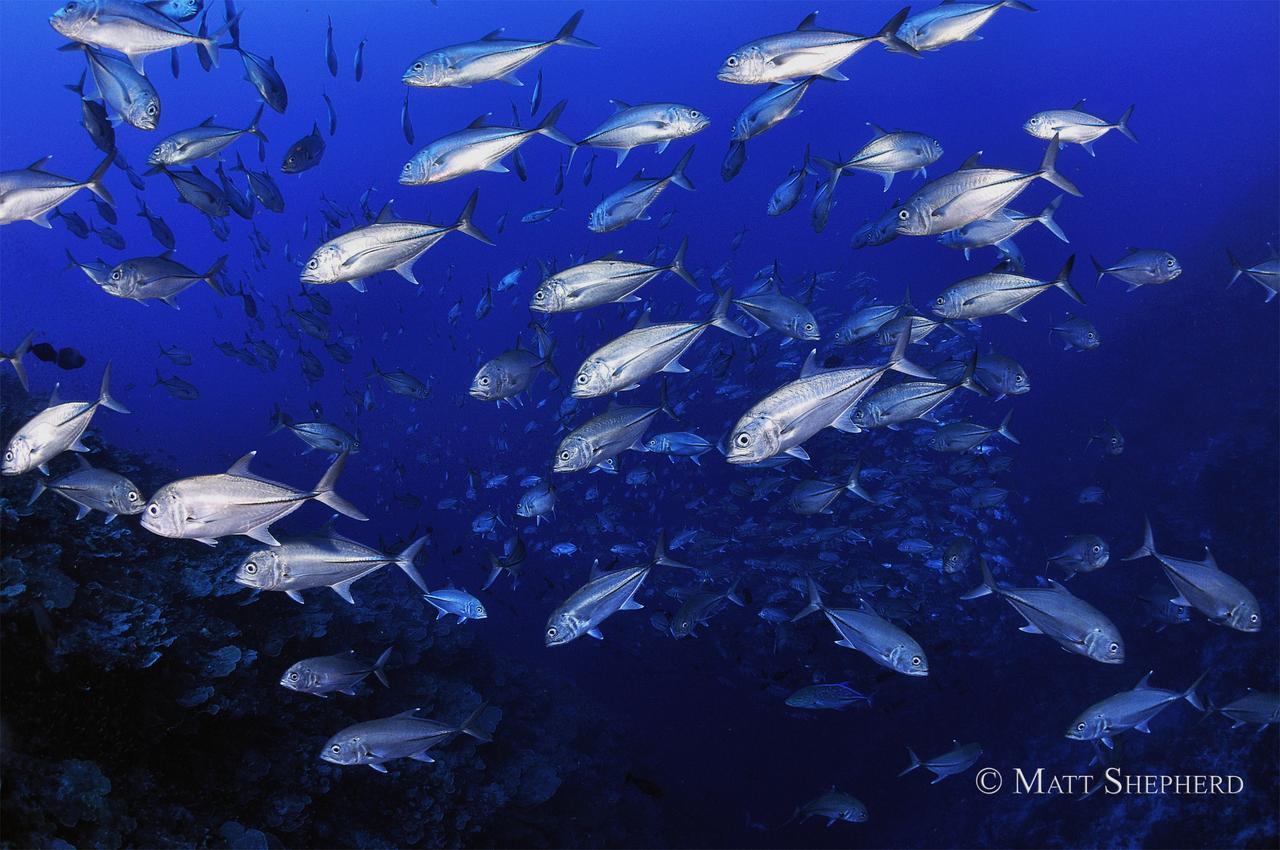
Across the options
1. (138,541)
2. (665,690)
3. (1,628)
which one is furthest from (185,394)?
(665,690)

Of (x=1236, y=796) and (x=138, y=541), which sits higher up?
(x=138, y=541)

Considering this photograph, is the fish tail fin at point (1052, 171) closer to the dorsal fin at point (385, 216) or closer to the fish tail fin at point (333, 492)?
the dorsal fin at point (385, 216)

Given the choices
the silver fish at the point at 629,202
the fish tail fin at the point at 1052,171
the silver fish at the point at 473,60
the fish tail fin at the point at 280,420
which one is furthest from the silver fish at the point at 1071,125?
the fish tail fin at the point at 280,420

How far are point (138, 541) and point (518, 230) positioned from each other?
80732 millimetres

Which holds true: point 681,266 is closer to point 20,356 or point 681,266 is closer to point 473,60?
point 473,60

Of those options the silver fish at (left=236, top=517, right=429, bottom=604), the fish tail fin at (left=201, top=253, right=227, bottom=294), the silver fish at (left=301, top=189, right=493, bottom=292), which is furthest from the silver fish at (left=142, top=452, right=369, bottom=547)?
the fish tail fin at (left=201, top=253, right=227, bottom=294)

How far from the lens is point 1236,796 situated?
7148 mm

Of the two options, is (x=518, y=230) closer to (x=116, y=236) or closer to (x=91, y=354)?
(x=91, y=354)

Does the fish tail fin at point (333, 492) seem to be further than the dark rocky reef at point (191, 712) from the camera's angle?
No

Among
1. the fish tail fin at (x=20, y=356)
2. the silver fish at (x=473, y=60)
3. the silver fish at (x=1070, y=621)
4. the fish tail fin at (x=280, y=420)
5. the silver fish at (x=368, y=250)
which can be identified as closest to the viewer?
the silver fish at (x=368, y=250)

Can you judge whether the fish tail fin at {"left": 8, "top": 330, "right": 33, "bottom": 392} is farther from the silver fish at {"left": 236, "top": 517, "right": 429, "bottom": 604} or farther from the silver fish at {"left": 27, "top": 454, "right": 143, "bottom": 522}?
the silver fish at {"left": 236, "top": 517, "right": 429, "bottom": 604}

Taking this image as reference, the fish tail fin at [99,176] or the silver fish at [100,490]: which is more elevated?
the fish tail fin at [99,176]

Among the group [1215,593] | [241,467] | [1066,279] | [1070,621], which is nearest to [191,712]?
[241,467]

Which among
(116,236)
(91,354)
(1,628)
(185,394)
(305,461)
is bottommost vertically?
(91,354)
